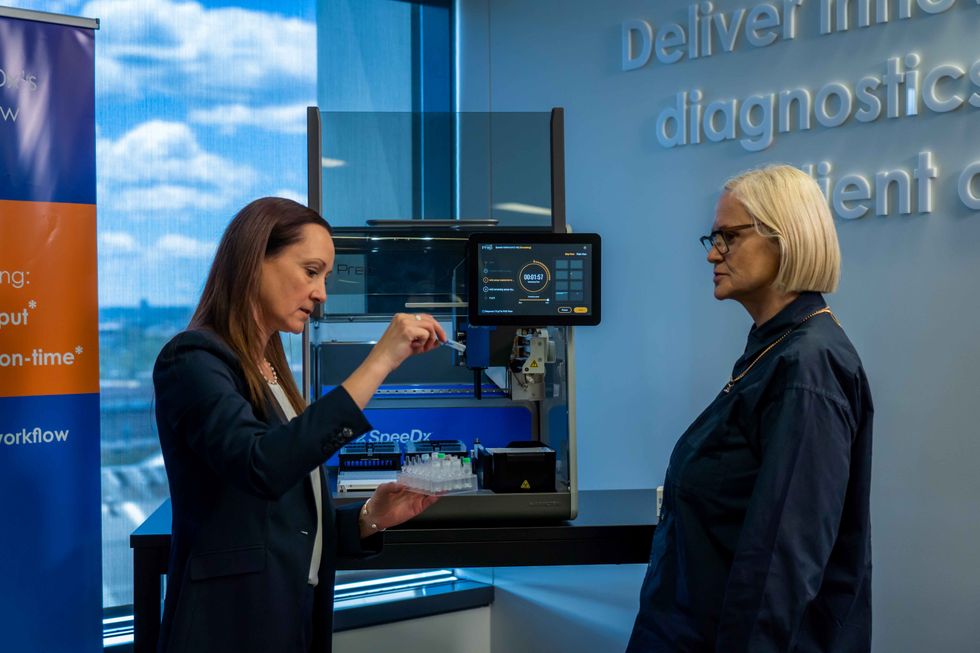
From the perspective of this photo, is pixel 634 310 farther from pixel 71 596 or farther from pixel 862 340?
pixel 71 596

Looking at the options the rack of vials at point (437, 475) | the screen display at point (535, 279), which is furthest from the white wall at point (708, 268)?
the rack of vials at point (437, 475)

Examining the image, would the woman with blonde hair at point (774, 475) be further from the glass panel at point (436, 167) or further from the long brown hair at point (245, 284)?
the glass panel at point (436, 167)

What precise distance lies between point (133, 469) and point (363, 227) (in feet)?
6.15

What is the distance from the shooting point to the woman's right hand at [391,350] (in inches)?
58.7

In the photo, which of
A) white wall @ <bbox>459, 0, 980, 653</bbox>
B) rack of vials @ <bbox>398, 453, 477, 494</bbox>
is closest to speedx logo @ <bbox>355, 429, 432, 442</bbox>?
rack of vials @ <bbox>398, 453, 477, 494</bbox>

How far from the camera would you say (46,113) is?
9.43ft

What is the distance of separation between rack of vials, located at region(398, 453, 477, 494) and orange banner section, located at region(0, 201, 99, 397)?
1.24 metres

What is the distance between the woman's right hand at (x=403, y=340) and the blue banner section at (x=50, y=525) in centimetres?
175

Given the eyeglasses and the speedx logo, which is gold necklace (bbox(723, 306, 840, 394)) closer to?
the eyeglasses

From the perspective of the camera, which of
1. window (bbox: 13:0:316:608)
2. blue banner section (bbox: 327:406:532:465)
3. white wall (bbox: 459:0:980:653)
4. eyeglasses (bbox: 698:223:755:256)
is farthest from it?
window (bbox: 13:0:316:608)

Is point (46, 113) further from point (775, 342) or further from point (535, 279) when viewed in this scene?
point (775, 342)

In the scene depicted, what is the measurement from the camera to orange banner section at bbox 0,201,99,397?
9.22ft

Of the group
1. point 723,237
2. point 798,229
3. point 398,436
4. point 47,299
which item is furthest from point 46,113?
point 798,229

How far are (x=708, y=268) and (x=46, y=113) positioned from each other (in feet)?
8.03
